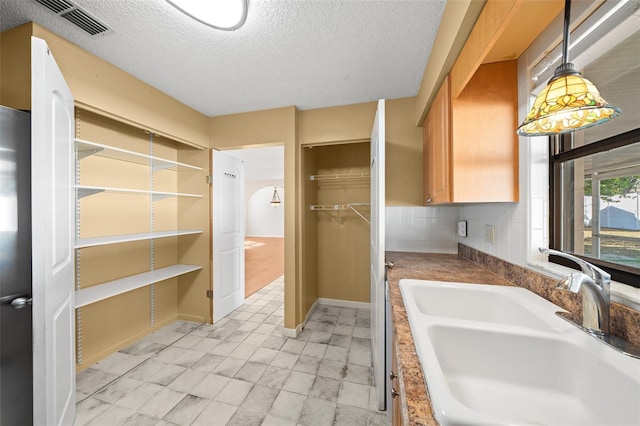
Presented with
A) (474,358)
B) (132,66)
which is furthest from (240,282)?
(474,358)

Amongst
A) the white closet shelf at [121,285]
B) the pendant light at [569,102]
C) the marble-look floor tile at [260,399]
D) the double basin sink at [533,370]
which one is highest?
the pendant light at [569,102]

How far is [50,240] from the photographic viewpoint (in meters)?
1.06

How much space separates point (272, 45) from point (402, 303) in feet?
5.87

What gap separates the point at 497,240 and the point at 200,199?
2.84 m

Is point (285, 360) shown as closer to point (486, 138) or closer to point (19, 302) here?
point (19, 302)

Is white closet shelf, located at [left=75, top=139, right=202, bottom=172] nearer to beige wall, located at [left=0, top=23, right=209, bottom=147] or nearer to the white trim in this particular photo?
beige wall, located at [left=0, top=23, right=209, bottom=147]

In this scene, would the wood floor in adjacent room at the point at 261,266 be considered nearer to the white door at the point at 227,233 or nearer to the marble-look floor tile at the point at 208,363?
the white door at the point at 227,233

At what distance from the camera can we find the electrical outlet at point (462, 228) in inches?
77.4

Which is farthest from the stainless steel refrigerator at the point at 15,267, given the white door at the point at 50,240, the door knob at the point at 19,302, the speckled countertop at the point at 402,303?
the speckled countertop at the point at 402,303

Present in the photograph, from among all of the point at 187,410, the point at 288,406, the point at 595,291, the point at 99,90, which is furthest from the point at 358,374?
the point at 99,90

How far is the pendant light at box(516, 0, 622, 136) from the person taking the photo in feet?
2.14

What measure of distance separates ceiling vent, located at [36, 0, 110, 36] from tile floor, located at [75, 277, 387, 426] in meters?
2.43

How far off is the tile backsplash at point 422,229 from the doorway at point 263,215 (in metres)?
1.97

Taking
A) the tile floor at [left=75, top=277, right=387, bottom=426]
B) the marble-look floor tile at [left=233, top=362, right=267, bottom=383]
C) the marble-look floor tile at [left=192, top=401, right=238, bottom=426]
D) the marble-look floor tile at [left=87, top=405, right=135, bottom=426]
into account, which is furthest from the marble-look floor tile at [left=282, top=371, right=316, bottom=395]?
the marble-look floor tile at [left=87, top=405, right=135, bottom=426]
